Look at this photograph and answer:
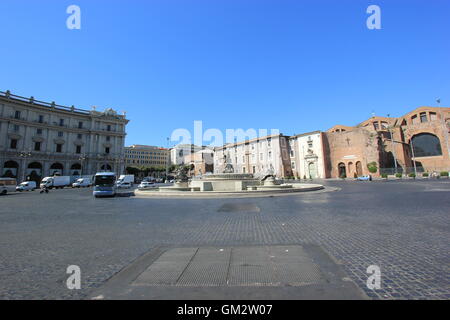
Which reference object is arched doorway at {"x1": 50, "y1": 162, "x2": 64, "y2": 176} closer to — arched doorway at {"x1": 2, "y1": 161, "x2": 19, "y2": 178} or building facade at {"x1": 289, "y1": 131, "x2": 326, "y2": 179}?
arched doorway at {"x1": 2, "y1": 161, "x2": 19, "y2": 178}

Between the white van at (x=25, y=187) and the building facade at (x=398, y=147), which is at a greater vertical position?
the building facade at (x=398, y=147)

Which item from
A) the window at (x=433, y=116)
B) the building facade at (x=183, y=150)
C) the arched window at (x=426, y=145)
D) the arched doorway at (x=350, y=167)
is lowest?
the arched doorway at (x=350, y=167)

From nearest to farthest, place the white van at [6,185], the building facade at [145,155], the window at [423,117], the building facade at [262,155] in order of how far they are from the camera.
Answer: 1. the white van at [6,185]
2. the window at [423,117]
3. the building facade at [262,155]
4. the building facade at [145,155]

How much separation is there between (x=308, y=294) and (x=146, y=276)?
2391 millimetres

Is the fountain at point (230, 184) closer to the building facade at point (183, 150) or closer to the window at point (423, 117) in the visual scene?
the window at point (423, 117)

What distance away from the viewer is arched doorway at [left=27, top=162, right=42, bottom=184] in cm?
4813

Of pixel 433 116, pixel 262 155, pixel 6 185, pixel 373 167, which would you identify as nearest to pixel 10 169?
pixel 6 185

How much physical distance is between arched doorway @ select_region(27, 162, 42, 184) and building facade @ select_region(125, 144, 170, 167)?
217 feet

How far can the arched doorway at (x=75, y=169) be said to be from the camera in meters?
56.0

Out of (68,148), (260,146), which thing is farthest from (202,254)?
(68,148)

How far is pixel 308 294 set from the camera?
261 cm

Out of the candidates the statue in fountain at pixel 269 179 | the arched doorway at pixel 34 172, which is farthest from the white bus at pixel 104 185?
the arched doorway at pixel 34 172

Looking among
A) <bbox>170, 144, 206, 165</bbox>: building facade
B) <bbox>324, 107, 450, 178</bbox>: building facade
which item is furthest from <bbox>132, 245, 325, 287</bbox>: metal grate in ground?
<bbox>170, 144, 206, 165</bbox>: building facade
